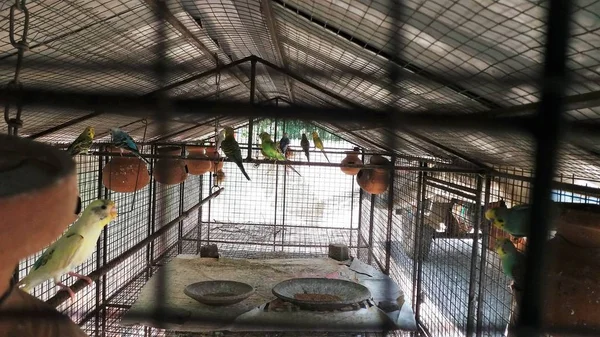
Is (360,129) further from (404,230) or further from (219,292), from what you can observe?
(404,230)

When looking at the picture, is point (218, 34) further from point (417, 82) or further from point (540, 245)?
point (540, 245)

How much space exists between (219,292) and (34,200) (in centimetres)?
221

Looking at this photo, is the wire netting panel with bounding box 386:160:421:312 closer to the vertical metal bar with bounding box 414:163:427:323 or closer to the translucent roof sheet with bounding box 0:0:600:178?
the vertical metal bar with bounding box 414:163:427:323

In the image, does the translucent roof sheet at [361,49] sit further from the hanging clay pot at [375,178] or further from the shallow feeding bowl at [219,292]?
the shallow feeding bowl at [219,292]

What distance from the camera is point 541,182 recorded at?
0.42 metres

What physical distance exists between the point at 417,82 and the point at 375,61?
0.19 m

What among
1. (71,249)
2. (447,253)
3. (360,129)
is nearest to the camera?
(71,249)

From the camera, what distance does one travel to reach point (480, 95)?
48.6 inches

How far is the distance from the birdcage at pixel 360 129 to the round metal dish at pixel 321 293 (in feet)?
0.14

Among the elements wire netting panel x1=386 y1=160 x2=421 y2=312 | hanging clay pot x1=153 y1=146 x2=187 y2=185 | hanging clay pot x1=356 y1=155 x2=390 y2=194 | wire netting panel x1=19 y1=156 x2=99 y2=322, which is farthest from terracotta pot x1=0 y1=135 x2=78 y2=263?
Result: wire netting panel x1=386 y1=160 x2=421 y2=312

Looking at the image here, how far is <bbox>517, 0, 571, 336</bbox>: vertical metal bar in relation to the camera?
1.31 feet

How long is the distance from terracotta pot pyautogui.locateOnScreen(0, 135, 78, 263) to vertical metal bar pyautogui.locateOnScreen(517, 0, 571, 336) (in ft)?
1.31

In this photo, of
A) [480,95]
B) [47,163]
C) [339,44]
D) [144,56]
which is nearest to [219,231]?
[144,56]

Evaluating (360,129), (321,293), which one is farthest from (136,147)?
(321,293)
